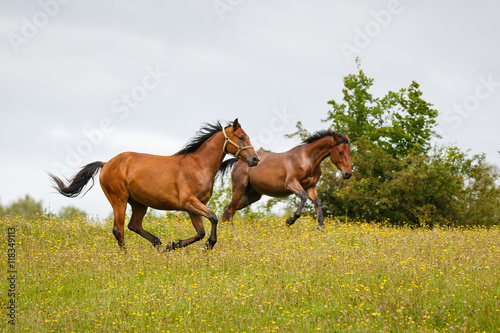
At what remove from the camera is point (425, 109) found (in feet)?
87.6

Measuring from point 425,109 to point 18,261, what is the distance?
21.2m

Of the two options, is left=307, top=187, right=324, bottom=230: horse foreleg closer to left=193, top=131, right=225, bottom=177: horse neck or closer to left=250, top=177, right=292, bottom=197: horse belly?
left=250, top=177, right=292, bottom=197: horse belly

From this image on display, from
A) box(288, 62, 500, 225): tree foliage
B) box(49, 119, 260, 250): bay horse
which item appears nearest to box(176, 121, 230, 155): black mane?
box(49, 119, 260, 250): bay horse

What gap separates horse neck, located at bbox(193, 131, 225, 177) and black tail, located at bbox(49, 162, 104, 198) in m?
2.79

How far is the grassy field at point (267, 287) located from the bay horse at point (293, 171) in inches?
113

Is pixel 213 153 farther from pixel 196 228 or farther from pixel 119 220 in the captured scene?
pixel 119 220

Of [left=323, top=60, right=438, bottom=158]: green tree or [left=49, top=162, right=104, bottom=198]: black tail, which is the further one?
[left=323, top=60, right=438, bottom=158]: green tree

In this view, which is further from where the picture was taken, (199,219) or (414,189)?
(414,189)

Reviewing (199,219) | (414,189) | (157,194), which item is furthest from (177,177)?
(414,189)

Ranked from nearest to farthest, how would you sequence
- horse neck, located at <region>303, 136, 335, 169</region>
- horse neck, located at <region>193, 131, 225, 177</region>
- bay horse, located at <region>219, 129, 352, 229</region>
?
horse neck, located at <region>193, 131, 225, 177</region>
bay horse, located at <region>219, 129, 352, 229</region>
horse neck, located at <region>303, 136, 335, 169</region>

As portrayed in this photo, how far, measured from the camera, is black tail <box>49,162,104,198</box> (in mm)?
12492

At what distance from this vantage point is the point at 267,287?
27.9ft

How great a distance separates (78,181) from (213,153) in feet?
11.8

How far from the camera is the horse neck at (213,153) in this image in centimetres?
1106
